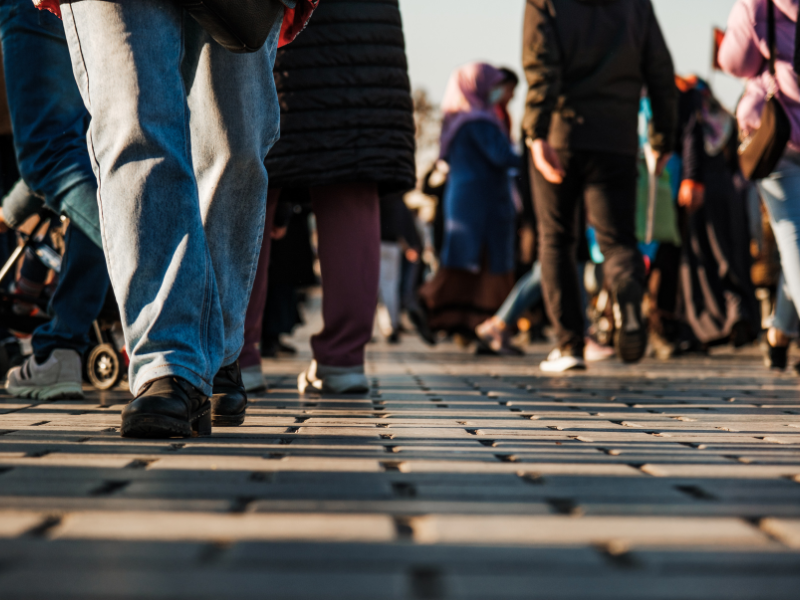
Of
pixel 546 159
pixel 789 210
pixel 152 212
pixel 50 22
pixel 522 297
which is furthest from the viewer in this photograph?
pixel 522 297

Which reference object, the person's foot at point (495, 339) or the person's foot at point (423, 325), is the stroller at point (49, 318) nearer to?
the person's foot at point (495, 339)

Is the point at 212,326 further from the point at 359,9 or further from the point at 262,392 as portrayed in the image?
the point at 359,9

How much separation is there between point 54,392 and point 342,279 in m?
1.23

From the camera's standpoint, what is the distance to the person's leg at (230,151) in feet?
9.11

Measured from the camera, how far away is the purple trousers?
4.09 metres

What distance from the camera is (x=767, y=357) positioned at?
5.91 metres

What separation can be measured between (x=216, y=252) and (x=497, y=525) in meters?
1.63

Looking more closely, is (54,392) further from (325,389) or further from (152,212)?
(152,212)

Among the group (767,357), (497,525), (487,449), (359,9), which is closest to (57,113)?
(359,9)

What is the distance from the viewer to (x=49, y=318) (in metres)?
4.66

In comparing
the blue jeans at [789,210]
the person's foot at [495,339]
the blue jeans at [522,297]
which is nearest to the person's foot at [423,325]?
the person's foot at [495,339]

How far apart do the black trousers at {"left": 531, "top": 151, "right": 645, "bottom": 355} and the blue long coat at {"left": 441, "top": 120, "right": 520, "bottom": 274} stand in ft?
8.24

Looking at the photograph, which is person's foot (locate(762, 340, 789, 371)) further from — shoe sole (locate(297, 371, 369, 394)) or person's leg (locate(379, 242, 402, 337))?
person's leg (locate(379, 242, 402, 337))

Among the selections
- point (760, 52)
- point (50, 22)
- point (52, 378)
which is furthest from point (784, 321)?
point (50, 22)
